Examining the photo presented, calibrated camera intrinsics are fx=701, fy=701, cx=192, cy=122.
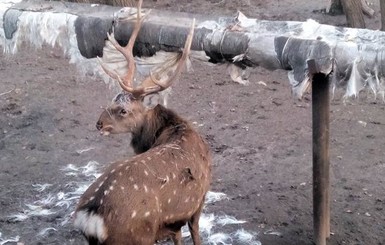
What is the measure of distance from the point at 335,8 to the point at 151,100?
5.97m

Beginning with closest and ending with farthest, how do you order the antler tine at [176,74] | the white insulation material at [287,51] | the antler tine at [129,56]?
the white insulation material at [287,51], the antler tine at [176,74], the antler tine at [129,56]

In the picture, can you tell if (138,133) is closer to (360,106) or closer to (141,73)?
(141,73)

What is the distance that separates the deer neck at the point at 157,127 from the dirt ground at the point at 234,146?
2.96 feet

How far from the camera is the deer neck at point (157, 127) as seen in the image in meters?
5.07

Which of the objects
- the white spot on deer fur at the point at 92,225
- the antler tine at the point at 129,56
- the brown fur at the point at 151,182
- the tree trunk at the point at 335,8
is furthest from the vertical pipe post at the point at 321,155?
the tree trunk at the point at 335,8

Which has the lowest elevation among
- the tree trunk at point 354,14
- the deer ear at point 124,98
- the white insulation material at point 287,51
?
the tree trunk at point 354,14

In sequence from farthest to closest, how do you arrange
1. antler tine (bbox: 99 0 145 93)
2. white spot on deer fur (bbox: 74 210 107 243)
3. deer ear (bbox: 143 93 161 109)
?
deer ear (bbox: 143 93 161 109)
antler tine (bbox: 99 0 145 93)
white spot on deer fur (bbox: 74 210 107 243)

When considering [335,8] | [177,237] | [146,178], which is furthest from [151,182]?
[335,8]

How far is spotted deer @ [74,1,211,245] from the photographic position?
4.02 meters

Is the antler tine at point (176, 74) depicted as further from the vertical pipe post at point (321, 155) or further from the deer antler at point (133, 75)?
the vertical pipe post at point (321, 155)

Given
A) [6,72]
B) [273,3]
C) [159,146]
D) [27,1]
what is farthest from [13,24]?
[273,3]

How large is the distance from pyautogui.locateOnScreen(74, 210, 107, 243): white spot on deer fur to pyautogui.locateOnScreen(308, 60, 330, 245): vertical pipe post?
162 cm

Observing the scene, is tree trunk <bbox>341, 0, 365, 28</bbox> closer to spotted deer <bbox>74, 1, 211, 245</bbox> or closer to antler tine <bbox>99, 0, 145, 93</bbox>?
spotted deer <bbox>74, 1, 211, 245</bbox>

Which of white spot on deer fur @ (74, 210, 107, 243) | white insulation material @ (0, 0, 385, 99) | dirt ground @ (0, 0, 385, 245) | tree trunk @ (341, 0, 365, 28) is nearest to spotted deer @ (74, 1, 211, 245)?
white spot on deer fur @ (74, 210, 107, 243)
